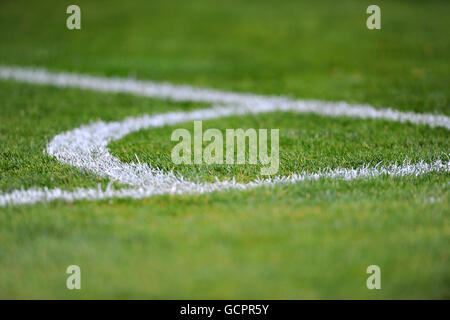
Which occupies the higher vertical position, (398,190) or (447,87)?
(447,87)

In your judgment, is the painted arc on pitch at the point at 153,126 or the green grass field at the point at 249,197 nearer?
the green grass field at the point at 249,197

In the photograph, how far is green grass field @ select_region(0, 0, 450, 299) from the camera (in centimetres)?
187

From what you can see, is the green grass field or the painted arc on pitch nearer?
the green grass field

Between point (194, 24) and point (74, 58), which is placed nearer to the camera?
point (74, 58)

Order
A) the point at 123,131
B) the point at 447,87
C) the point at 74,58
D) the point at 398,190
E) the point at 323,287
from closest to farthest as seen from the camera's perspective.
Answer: the point at 323,287 < the point at 398,190 < the point at 123,131 < the point at 447,87 < the point at 74,58

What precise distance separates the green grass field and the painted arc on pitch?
0.10 metres

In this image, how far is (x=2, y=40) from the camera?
745 centimetres

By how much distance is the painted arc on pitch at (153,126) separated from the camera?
261 cm

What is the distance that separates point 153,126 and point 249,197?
171cm

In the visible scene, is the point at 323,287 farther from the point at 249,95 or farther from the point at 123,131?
the point at 249,95

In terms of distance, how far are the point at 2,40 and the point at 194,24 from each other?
3.00 m

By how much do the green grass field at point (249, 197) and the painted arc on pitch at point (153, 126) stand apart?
0.33ft

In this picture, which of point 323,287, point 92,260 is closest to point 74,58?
point 92,260

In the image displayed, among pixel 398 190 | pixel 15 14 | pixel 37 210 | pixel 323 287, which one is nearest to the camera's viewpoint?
pixel 323 287
